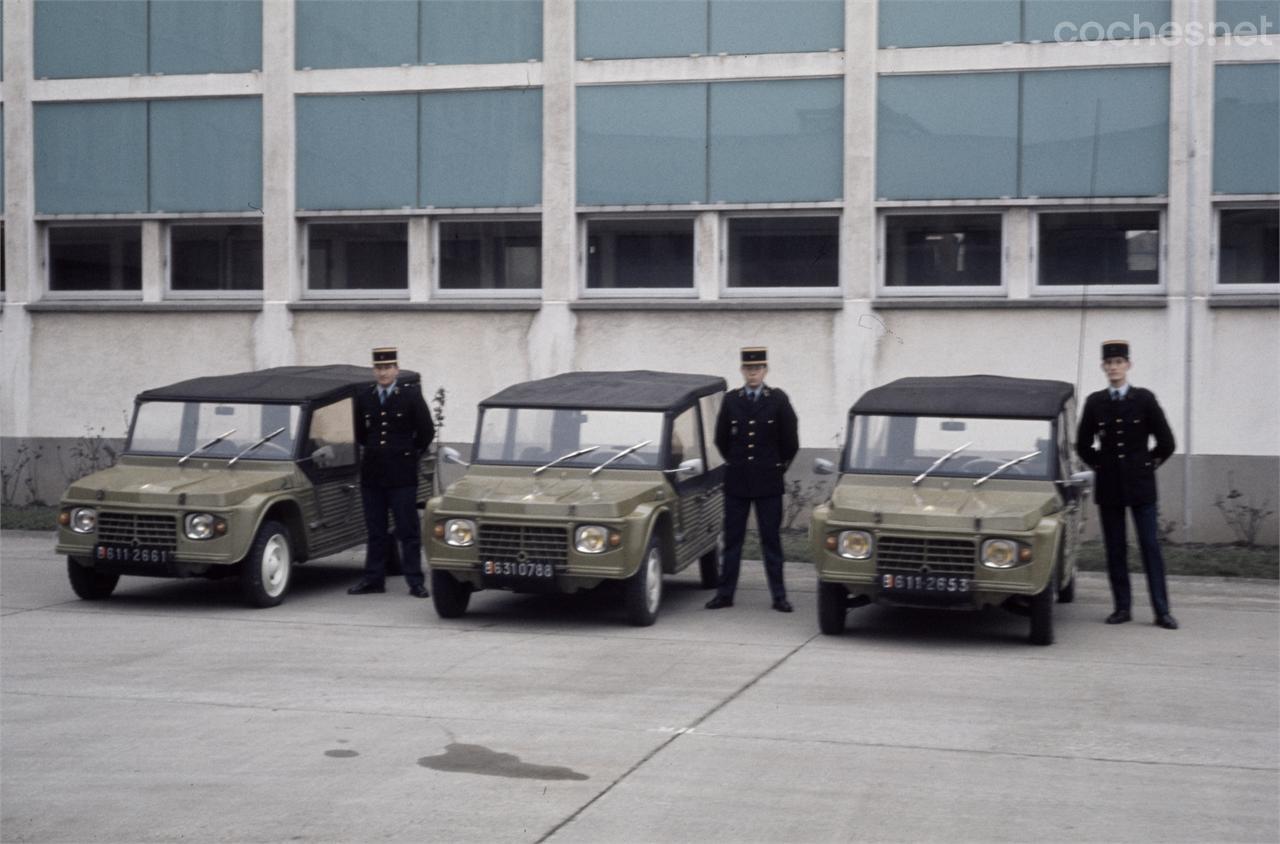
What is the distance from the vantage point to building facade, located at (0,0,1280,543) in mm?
17016

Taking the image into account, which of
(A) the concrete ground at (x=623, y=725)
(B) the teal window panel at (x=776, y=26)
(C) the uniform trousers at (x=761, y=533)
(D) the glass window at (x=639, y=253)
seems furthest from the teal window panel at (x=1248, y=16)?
(C) the uniform trousers at (x=761, y=533)

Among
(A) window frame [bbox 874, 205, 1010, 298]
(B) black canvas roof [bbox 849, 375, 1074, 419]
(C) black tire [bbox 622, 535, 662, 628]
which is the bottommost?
(C) black tire [bbox 622, 535, 662, 628]

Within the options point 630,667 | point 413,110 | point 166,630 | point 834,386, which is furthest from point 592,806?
point 413,110

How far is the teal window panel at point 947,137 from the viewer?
57.5 ft

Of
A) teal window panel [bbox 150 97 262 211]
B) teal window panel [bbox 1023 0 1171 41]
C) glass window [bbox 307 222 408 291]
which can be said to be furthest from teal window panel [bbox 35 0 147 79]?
teal window panel [bbox 1023 0 1171 41]

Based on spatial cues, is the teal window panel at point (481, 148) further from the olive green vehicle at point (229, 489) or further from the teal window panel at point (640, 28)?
the olive green vehicle at point (229, 489)

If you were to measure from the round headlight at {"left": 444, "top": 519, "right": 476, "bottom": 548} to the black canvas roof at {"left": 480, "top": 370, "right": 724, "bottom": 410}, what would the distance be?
143cm

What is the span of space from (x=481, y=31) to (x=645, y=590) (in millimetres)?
9906

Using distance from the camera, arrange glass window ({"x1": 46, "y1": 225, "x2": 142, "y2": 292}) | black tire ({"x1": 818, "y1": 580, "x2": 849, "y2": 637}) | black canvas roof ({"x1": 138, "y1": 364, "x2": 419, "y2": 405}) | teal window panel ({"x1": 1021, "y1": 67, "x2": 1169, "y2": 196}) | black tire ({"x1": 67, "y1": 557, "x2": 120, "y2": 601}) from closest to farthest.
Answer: black tire ({"x1": 818, "y1": 580, "x2": 849, "y2": 637}) < black tire ({"x1": 67, "y1": 557, "x2": 120, "y2": 601}) < black canvas roof ({"x1": 138, "y1": 364, "x2": 419, "y2": 405}) < teal window panel ({"x1": 1021, "y1": 67, "x2": 1169, "y2": 196}) < glass window ({"x1": 46, "y1": 225, "x2": 142, "y2": 292})

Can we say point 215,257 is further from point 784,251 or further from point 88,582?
point 88,582

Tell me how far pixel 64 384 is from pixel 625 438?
35.8 ft

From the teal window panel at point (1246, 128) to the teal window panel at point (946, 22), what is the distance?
2.31 meters

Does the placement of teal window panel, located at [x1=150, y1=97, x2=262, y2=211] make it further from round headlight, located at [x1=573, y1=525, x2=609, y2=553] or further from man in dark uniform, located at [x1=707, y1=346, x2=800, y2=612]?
round headlight, located at [x1=573, y1=525, x2=609, y2=553]

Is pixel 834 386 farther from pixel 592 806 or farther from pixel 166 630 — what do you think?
pixel 592 806
